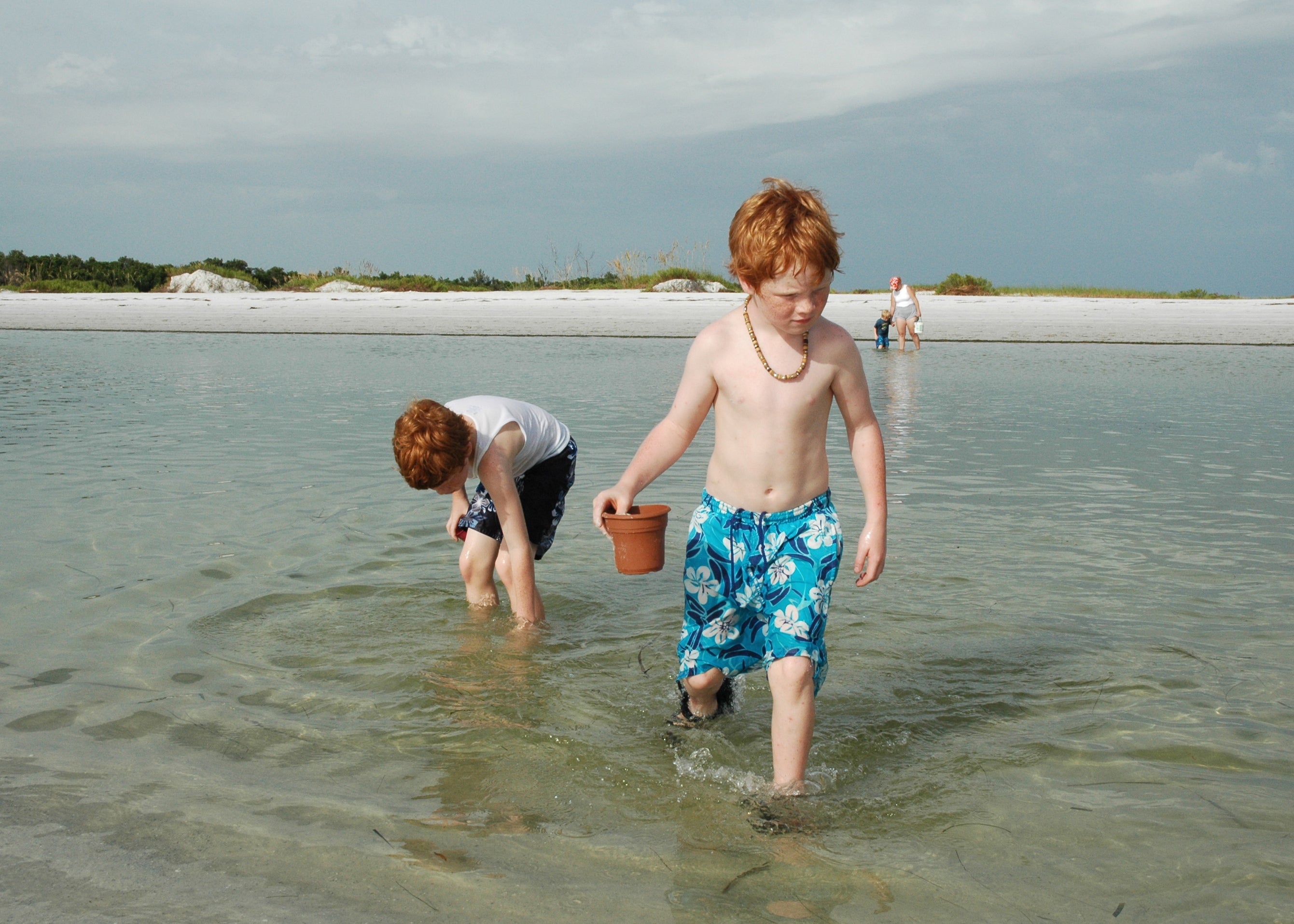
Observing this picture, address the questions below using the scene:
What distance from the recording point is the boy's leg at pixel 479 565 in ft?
14.2

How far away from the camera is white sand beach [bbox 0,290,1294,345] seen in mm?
22328

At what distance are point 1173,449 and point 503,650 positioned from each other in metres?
6.47

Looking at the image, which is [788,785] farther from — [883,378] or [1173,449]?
[883,378]

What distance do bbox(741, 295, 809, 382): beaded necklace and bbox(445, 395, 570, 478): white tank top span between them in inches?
52.8

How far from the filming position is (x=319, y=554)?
5.29 meters

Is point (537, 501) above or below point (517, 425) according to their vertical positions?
below

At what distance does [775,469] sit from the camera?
282 centimetres

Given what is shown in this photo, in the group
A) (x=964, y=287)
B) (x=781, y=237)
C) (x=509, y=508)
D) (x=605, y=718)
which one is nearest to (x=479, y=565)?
(x=509, y=508)

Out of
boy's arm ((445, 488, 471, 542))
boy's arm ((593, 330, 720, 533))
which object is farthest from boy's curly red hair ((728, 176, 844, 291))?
boy's arm ((445, 488, 471, 542))

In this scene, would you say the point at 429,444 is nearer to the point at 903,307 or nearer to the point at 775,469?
the point at 775,469

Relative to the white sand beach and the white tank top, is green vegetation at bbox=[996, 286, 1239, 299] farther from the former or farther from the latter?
the white tank top

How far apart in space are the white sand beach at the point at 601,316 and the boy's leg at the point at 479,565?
1925cm

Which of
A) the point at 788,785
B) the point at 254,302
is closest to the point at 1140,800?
the point at 788,785

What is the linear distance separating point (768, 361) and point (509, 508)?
1449mm
